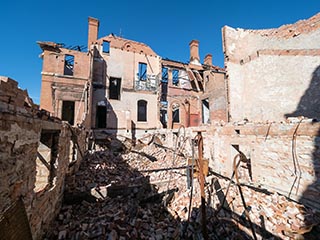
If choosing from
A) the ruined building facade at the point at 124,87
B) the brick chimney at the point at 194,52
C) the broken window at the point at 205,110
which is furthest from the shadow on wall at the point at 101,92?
the brick chimney at the point at 194,52

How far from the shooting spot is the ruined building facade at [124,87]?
42.4 feet

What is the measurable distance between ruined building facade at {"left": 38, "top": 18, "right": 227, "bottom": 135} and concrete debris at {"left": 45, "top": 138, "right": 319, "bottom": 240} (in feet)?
26.8

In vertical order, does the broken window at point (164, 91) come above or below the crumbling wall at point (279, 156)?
above

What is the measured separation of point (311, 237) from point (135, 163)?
8.36 m

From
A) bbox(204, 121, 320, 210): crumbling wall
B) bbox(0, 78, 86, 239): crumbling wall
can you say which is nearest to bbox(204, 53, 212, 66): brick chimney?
bbox(204, 121, 320, 210): crumbling wall

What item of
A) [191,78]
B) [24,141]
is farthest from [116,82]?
[24,141]

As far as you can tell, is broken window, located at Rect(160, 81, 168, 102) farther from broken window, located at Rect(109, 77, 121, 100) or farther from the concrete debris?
the concrete debris

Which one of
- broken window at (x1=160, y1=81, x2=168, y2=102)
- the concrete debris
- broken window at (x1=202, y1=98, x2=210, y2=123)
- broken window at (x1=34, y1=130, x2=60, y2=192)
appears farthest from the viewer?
broken window at (x1=202, y1=98, x2=210, y2=123)

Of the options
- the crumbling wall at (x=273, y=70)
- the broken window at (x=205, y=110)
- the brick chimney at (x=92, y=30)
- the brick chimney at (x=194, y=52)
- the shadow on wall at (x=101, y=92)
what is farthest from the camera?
the brick chimney at (x=194, y=52)

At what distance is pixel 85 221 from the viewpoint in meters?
4.57

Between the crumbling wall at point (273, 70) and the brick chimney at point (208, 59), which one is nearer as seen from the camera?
the crumbling wall at point (273, 70)

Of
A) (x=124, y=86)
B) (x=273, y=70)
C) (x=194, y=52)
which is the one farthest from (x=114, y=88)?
(x=273, y=70)

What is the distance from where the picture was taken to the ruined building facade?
Result: 42.4 feet

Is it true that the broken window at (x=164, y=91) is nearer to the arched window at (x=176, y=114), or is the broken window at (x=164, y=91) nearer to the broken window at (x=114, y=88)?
the arched window at (x=176, y=114)
